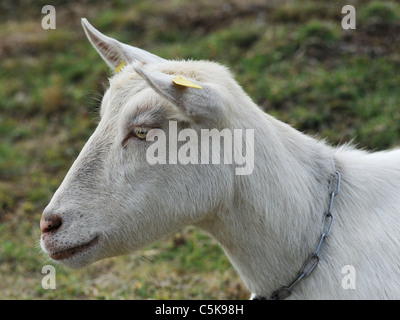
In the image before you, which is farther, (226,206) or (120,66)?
(120,66)

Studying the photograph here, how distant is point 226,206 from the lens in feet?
10.7

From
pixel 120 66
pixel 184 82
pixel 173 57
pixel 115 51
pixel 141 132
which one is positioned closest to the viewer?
pixel 184 82

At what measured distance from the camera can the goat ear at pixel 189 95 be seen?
9.34ft

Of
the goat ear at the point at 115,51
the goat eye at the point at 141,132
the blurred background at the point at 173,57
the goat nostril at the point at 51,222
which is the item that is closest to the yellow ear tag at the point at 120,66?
the goat ear at the point at 115,51

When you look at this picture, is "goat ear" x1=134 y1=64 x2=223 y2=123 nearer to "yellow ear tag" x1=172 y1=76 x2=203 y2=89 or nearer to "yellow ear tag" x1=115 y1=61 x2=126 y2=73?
"yellow ear tag" x1=172 y1=76 x2=203 y2=89

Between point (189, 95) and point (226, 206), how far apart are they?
29.0 inches

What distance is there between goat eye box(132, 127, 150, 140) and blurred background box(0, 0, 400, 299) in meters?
2.19

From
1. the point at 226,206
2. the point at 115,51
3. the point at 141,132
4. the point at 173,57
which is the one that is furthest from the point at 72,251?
the point at 173,57

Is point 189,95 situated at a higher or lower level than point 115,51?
lower

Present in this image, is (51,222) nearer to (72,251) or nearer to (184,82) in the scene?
(72,251)

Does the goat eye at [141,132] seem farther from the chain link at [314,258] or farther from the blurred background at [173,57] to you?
the blurred background at [173,57]

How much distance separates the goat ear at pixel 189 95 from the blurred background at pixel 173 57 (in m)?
2.44

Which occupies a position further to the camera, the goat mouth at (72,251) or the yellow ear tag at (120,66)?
the yellow ear tag at (120,66)

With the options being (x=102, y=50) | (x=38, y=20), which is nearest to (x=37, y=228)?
(x=102, y=50)
